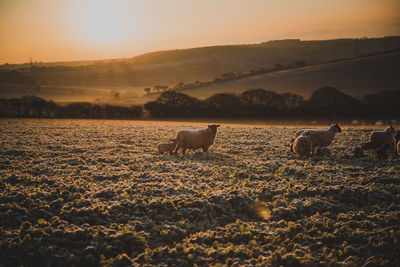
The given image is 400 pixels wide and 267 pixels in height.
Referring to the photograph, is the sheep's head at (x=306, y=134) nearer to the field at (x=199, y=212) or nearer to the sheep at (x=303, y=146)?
the sheep at (x=303, y=146)

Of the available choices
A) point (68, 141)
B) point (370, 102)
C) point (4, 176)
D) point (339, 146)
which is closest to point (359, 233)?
point (339, 146)

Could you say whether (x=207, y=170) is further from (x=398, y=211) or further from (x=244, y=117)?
(x=244, y=117)

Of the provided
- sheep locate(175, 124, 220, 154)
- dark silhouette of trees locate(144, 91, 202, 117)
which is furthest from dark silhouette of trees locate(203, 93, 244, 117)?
sheep locate(175, 124, 220, 154)

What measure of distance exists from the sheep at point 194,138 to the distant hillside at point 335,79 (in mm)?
48582

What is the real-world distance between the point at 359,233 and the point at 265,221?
252 cm

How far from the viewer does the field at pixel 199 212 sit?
21.5 feet

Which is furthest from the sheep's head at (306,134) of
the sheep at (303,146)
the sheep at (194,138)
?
the sheep at (194,138)

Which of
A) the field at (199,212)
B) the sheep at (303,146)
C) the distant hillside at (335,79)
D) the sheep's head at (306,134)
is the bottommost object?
the field at (199,212)

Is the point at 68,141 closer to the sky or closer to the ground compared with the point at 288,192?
closer to the sky

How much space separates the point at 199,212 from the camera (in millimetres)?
8547

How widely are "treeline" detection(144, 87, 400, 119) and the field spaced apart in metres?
29.9

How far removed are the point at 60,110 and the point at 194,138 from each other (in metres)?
37.6

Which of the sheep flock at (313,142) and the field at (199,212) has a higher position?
the sheep flock at (313,142)

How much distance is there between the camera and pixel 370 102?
135 ft
